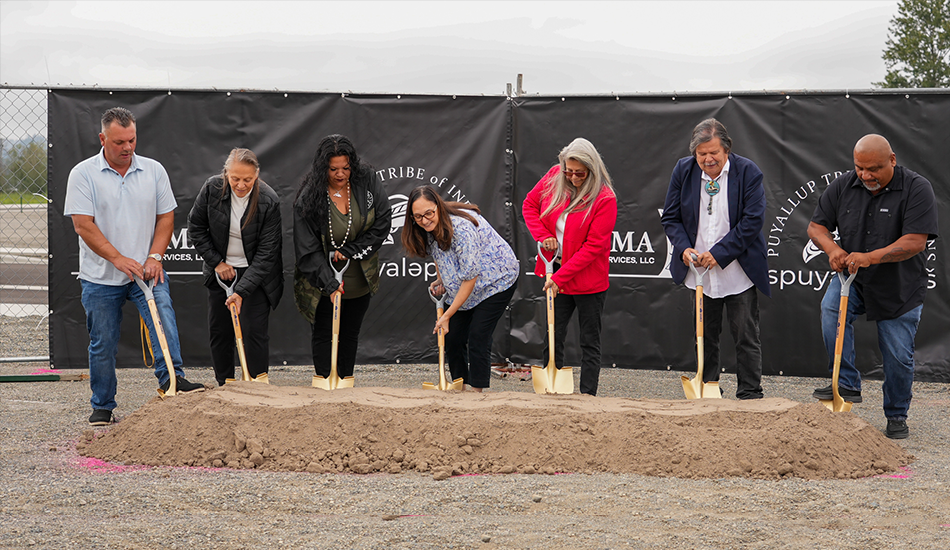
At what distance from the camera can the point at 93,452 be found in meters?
4.25

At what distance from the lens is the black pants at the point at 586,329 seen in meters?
5.13

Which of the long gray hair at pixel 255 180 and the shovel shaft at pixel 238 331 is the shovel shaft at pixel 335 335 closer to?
the shovel shaft at pixel 238 331

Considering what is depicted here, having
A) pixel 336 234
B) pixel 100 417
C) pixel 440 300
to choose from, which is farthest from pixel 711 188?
pixel 100 417

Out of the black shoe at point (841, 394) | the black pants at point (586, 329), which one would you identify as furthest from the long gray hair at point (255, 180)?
the black shoe at point (841, 394)

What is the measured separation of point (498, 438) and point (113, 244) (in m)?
2.65

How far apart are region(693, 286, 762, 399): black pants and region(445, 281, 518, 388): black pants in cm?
129

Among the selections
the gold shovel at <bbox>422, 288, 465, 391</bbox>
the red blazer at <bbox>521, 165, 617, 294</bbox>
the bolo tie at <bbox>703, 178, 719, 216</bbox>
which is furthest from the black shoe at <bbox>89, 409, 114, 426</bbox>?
the bolo tie at <bbox>703, 178, 719, 216</bbox>

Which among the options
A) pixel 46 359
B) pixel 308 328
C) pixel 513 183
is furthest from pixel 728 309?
pixel 46 359

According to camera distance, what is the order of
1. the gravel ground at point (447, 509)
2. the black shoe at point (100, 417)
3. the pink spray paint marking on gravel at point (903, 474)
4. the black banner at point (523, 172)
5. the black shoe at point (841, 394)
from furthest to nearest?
the black banner at point (523, 172), the black shoe at point (841, 394), the black shoe at point (100, 417), the pink spray paint marking on gravel at point (903, 474), the gravel ground at point (447, 509)

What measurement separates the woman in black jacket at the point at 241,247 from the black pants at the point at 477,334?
3.90ft

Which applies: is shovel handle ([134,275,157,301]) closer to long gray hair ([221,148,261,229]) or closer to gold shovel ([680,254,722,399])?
long gray hair ([221,148,261,229])

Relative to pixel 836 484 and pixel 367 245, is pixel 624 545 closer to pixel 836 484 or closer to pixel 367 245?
pixel 836 484

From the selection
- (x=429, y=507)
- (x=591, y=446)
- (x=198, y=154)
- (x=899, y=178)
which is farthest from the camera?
(x=198, y=154)

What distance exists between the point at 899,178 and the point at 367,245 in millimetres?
3262
